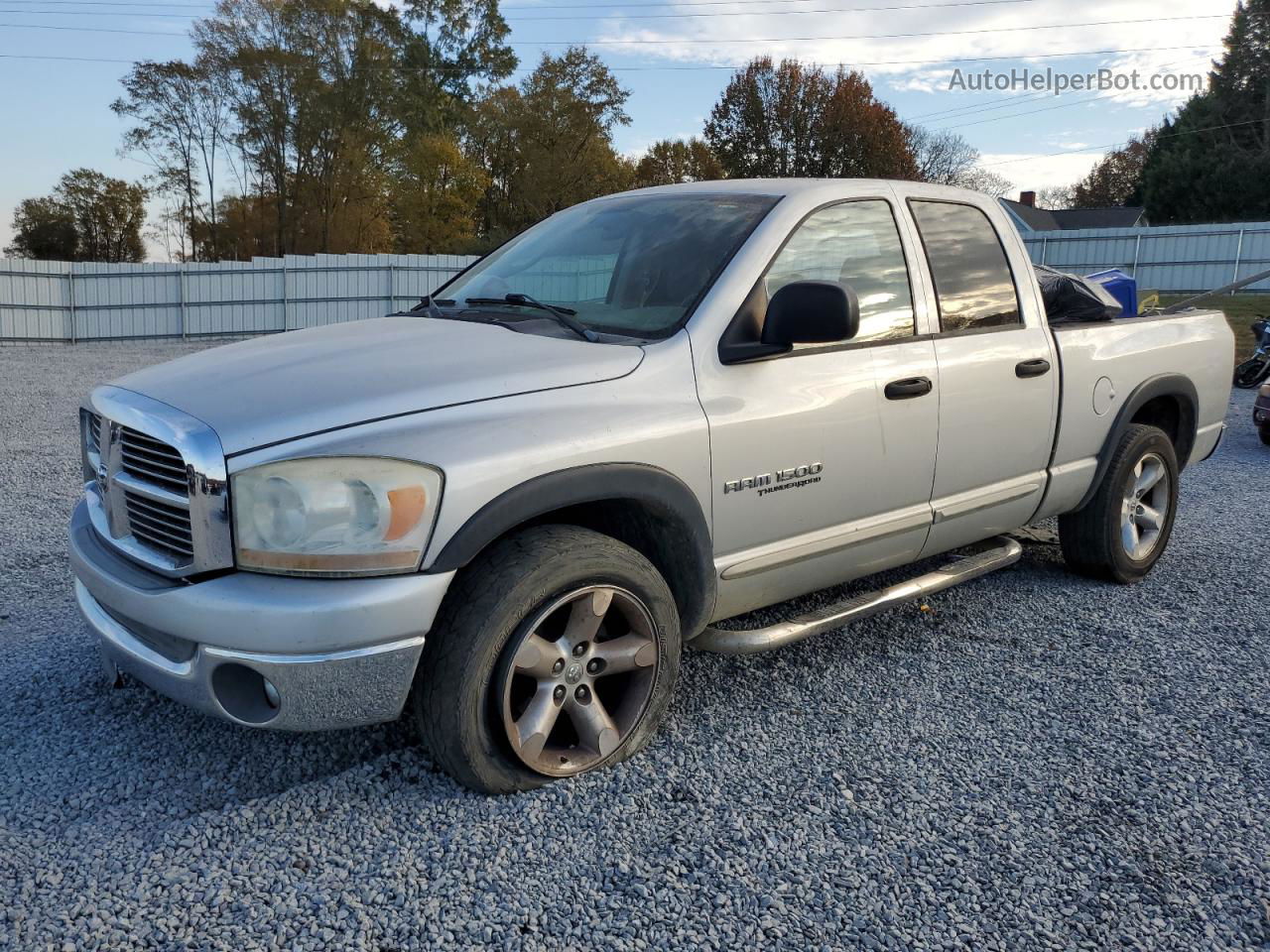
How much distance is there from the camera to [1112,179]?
2616 inches

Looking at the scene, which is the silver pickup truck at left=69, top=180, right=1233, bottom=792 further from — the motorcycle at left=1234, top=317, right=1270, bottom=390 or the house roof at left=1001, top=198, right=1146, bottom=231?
the house roof at left=1001, top=198, right=1146, bottom=231

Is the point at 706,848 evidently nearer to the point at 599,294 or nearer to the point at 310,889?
the point at 310,889

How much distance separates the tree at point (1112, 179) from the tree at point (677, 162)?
87.6 feet

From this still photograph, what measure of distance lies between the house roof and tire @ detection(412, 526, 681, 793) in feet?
151

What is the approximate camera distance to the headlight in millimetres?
2537

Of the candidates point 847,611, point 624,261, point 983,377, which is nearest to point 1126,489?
point 983,377

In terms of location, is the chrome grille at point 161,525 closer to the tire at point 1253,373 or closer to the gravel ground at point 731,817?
the gravel ground at point 731,817

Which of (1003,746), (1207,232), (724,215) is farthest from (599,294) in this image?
(1207,232)

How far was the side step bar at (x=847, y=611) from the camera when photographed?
11.3 feet

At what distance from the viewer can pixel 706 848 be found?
2.74m

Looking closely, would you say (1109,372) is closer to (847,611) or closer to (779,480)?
(847,611)

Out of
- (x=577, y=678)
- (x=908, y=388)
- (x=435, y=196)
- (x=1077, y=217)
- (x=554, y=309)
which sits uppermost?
(x=1077, y=217)

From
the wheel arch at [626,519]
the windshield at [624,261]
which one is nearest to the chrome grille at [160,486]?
the wheel arch at [626,519]

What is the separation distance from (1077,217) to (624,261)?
54.1 metres
